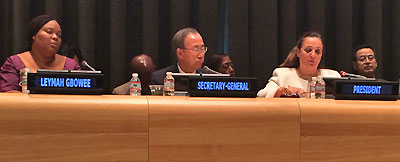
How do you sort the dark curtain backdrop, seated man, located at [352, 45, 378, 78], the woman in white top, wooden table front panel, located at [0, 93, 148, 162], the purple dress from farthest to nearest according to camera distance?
the dark curtain backdrop < seated man, located at [352, 45, 378, 78] < the woman in white top < the purple dress < wooden table front panel, located at [0, 93, 148, 162]

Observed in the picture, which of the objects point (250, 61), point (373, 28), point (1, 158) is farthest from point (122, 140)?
point (373, 28)

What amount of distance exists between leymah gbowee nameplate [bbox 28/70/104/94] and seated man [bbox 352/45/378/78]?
2.25 meters

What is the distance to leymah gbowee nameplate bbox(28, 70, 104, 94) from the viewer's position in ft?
4.64

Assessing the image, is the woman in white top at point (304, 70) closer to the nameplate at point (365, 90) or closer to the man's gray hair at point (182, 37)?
the man's gray hair at point (182, 37)

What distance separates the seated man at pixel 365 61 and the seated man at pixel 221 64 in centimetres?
84

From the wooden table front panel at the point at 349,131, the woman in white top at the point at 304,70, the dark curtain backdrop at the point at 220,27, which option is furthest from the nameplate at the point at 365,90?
the dark curtain backdrop at the point at 220,27

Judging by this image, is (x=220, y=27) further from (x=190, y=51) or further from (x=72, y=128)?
(x=72, y=128)

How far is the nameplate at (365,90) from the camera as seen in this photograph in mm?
1638

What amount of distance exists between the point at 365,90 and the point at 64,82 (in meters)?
0.96

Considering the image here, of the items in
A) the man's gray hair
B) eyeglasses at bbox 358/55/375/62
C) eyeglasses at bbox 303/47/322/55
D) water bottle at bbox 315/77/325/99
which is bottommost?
water bottle at bbox 315/77/325/99

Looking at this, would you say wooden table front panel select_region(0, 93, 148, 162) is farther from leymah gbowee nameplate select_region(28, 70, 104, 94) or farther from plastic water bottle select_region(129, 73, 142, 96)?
plastic water bottle select_region(129, 73, 142, 96)

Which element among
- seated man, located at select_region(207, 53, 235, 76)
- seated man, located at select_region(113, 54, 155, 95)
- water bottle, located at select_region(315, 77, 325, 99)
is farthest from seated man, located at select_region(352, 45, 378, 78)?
water bottle, located at select_region(315, 77, 325, 99)

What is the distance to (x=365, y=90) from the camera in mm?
1649

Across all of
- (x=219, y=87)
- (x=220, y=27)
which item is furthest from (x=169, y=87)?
(x=220, y=27)
